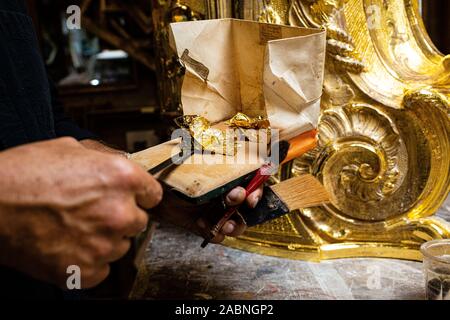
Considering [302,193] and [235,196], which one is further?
[302,193]

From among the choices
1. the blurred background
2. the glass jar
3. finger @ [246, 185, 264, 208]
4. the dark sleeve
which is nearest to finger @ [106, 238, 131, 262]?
finger @ [246, 185, 264, 208]

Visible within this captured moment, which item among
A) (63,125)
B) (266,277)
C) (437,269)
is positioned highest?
(63,125)

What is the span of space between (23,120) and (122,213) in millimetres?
264

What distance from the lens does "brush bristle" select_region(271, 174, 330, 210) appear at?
692 millimetres

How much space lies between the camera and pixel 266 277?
0.89m

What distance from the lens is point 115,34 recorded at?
200cm

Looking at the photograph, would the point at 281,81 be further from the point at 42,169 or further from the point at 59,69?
the point at 59,69

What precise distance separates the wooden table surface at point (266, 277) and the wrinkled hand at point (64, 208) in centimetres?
46

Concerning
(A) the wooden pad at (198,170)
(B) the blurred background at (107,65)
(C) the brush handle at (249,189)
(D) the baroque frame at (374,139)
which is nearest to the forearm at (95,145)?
(A) the wooden pad at (198,170)

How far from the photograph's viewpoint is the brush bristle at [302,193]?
692 mm

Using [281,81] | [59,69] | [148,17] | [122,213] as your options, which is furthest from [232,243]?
[59,69]

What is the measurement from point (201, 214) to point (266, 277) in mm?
269

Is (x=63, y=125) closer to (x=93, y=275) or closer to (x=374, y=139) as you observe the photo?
(x=93, y=275)

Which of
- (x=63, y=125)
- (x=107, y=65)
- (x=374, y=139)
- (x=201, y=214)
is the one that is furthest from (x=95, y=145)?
(x=107, y=65)
